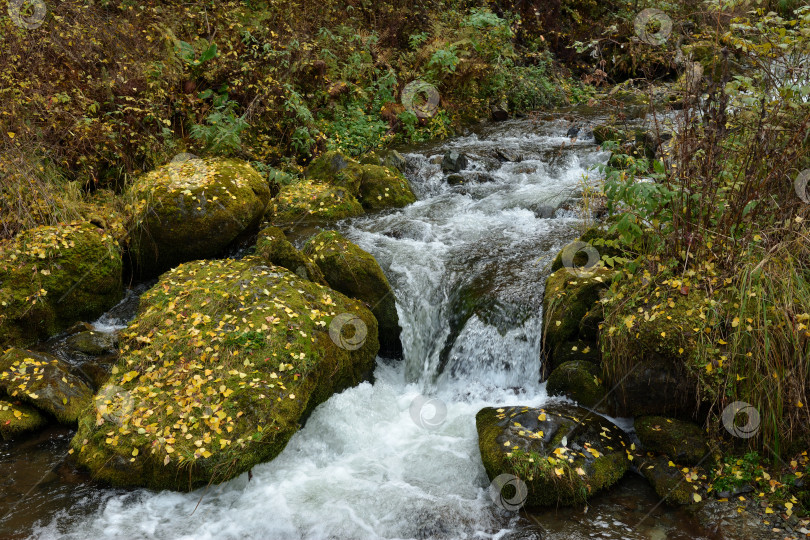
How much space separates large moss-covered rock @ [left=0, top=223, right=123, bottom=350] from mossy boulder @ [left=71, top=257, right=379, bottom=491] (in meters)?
1.14

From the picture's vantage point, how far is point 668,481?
429 cm

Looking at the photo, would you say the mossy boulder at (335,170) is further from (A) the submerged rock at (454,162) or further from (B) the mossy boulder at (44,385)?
(B) the mossy boulder at (44,385)

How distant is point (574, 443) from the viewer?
4566 mm

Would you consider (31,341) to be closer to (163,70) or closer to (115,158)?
(115,158)

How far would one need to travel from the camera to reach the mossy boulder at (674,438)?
437 centimetres

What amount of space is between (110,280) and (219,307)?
7.27ft

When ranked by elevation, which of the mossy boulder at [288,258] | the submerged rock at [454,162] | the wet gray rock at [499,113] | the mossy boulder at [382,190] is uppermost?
the wet gray rock at [499,113]

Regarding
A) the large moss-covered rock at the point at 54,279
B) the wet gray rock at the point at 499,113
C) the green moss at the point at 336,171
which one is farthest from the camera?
the wet gray rock at the point at 499,113

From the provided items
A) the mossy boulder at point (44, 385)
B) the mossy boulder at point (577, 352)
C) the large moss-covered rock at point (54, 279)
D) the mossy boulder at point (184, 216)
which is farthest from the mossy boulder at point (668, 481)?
the large moss-covered rock at point (54, 279)

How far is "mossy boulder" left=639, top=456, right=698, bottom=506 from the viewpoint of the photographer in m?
4.18

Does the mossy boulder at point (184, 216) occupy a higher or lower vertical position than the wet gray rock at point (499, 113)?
lower

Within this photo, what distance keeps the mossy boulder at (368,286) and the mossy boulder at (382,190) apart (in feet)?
9.58

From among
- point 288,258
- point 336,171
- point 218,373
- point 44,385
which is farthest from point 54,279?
point 336,171

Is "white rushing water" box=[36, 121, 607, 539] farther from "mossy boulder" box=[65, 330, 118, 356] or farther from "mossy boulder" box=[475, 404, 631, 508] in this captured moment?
"mossy boulder" box=[65, 330, 118, 356]
